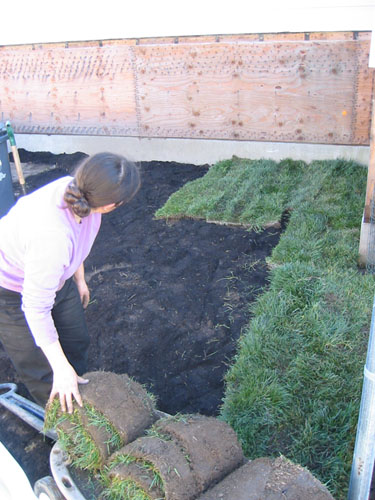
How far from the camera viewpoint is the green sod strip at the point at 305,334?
267 centimetres

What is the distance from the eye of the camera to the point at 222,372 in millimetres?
3344

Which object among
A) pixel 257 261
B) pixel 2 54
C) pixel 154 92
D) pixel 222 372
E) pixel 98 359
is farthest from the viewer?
pixel 2 54

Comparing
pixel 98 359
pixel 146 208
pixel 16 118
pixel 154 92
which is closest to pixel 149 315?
pixel 98 359

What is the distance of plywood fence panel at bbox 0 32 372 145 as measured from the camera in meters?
6.07

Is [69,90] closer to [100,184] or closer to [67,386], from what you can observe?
[100,184]

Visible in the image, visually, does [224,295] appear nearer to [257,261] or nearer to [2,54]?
[257,261]

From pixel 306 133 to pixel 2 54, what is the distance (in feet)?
16.8

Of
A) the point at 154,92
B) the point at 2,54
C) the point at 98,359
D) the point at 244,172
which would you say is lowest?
the point at 98,359

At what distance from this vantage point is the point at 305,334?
3361mm

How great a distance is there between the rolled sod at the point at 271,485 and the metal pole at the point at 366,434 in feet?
0.64

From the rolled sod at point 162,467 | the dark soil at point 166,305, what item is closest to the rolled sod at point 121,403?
the rolled sod at point 162,467

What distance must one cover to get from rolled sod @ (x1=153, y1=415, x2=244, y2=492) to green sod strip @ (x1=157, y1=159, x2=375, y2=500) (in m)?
0.66

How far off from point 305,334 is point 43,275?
1978 millimetres

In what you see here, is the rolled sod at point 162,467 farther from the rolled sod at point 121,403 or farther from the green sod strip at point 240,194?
the green sod strip at point 240,194
